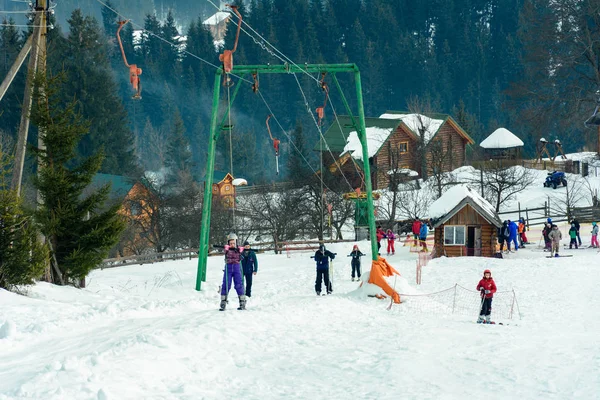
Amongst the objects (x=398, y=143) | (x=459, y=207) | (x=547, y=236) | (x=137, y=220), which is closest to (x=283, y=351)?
(x=459, y=207)

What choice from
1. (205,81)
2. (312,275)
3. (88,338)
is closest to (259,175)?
(205,81)

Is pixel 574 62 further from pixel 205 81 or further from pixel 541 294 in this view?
pixel 205 81

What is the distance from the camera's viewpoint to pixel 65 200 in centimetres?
2077

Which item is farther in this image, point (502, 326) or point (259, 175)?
point (259, 175)

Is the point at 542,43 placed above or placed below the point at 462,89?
below

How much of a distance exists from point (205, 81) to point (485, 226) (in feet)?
303

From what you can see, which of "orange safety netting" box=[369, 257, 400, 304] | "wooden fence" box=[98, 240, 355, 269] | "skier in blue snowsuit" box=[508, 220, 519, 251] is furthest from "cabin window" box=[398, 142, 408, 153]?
"orange safety netting" box=[369, 257, 400, 304]

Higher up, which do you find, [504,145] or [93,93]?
[93,93]

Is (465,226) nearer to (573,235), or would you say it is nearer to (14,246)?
(573,235)

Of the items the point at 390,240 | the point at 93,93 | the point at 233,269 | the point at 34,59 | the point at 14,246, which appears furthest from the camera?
the point at 93,93

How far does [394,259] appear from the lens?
1474 inches

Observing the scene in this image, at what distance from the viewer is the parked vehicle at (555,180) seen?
58906mm

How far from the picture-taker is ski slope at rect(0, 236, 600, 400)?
10.5 meters

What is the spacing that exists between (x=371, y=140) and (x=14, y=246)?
2054 inches
